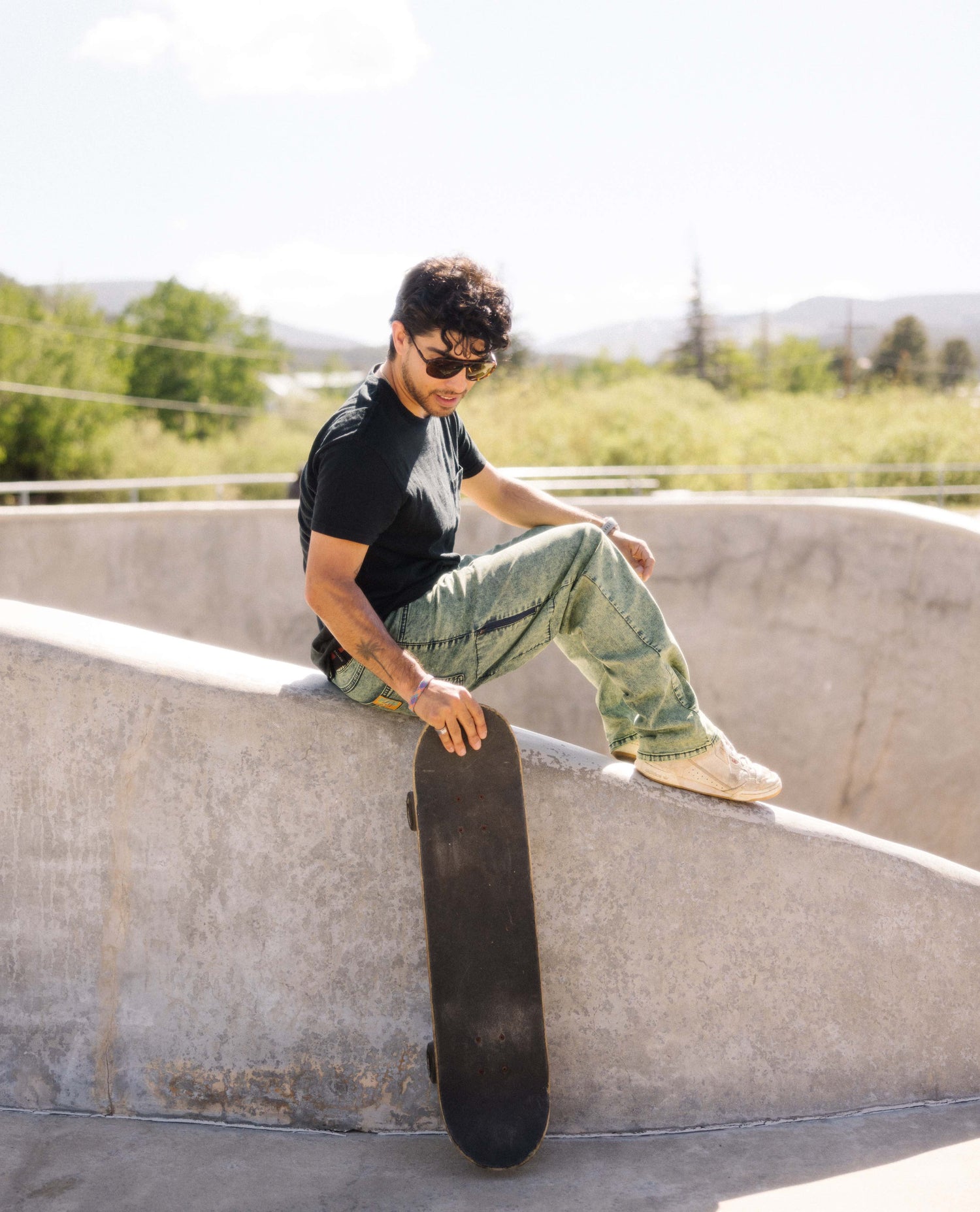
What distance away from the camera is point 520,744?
2477mm

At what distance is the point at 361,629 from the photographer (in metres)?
2.15

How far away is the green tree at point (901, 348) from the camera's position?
5622 cm

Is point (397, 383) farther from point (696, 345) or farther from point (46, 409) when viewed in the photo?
point (696, 345)

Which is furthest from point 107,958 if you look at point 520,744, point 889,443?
point 889,443

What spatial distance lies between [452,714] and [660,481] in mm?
→ 16038

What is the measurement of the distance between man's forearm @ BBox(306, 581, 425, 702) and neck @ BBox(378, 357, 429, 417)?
20.0 inches

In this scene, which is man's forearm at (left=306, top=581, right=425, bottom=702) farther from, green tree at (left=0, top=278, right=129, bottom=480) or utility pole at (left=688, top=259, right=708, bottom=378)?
utility pole at (left=688, top=259, right=708, bottom=378)

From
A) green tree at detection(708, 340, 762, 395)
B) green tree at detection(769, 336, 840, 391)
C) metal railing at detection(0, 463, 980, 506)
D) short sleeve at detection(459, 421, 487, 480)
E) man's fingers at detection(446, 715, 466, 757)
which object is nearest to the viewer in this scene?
man's fingers at detection(446, 715, 466, 757)

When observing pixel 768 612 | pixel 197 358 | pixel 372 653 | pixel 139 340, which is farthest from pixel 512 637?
pixel 197 358

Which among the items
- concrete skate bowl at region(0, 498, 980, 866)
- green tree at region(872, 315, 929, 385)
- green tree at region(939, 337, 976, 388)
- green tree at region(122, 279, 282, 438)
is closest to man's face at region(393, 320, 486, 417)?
concrete skate bowl at region(0, 498, 980, 866)

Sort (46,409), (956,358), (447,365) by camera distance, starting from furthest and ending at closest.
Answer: (956,358) → (46,409) → (447,365)

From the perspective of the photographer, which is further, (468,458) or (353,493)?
(468,458)

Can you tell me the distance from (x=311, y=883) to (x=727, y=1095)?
1.26m

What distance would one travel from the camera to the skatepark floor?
2.07m
